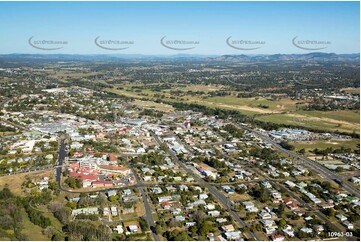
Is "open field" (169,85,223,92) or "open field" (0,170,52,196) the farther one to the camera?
"open field" (169,85,223,92)

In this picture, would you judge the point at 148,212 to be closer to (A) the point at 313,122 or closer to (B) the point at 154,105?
(A) the point at 313,122

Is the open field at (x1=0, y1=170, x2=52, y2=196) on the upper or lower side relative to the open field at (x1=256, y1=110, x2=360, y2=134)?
upper

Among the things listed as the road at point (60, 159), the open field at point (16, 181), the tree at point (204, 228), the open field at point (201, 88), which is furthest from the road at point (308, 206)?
the open field at point (201, 88)

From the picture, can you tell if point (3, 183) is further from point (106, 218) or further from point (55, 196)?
point (106, 218)

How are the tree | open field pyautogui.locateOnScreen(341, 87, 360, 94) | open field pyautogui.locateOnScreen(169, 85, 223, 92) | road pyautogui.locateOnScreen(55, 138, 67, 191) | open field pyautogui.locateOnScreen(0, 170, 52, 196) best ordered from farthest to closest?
1. open field pyautogui.locateOnScreen(169, 85, 223, 92)
2. open field pyautogui.locateOnScreen(341, 87, 360, 94)
3. road pyautogui.locateOnScreen(55, 138, 67, 191)
4. open field pyautogui.locateOnScreen(0, 170, 52, 196)
5. the tree

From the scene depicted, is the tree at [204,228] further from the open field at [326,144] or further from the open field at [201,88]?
the open field at [201,88]

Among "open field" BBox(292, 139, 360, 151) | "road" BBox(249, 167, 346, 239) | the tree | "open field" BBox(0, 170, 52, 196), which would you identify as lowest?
"open field" BBox(292, 139, 360, 151)

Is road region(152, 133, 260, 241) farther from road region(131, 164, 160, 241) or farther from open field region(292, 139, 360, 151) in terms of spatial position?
open field region(292, 139, 360, 151)

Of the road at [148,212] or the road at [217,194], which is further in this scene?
the road at [217,194]

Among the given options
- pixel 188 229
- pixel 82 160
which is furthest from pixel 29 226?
pixel 82 160

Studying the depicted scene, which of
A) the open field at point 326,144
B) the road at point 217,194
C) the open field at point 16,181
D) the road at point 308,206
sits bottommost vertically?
the open field at point 326,144

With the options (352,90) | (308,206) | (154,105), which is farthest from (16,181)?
(352,90)

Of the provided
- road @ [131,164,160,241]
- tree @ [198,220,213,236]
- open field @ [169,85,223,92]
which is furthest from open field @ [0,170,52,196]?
open field @ [169,85,223,92]
